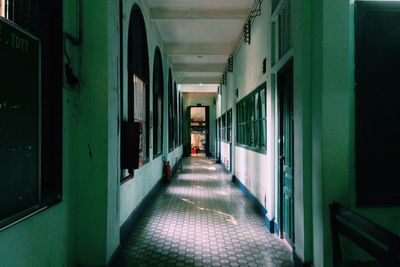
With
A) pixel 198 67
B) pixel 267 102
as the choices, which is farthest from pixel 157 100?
pixel 198 67

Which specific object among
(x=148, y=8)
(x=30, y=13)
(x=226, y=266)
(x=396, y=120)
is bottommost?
(x=226, y=266)

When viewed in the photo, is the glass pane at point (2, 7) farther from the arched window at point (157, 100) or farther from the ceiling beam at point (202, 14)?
the arched window at point (157, 100)

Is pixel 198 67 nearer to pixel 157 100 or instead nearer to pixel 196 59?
pixel 196 59

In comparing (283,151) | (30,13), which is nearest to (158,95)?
(283,151)

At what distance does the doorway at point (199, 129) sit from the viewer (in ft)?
72.5

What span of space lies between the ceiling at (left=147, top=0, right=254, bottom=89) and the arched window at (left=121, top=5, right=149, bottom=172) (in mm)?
949

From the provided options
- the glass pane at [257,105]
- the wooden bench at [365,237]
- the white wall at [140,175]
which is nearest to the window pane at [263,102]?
the glass pane at [257,105]

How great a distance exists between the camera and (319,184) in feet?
9.67

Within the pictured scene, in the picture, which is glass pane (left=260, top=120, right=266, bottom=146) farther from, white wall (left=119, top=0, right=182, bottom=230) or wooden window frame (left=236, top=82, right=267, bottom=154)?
white wall (left=119, top=0, right=182, bottom=230)

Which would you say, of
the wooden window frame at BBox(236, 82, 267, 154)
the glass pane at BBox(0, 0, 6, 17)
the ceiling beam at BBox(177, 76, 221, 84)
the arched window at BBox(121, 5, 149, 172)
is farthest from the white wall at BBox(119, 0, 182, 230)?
the ceiling beam at BBox(177, 76, 221, 84)

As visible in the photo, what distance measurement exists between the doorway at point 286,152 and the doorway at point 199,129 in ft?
56.8

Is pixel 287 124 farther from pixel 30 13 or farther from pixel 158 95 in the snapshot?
pixel 158 95

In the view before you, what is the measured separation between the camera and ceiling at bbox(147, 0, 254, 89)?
6791 mm

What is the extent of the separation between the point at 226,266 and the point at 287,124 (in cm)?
190
